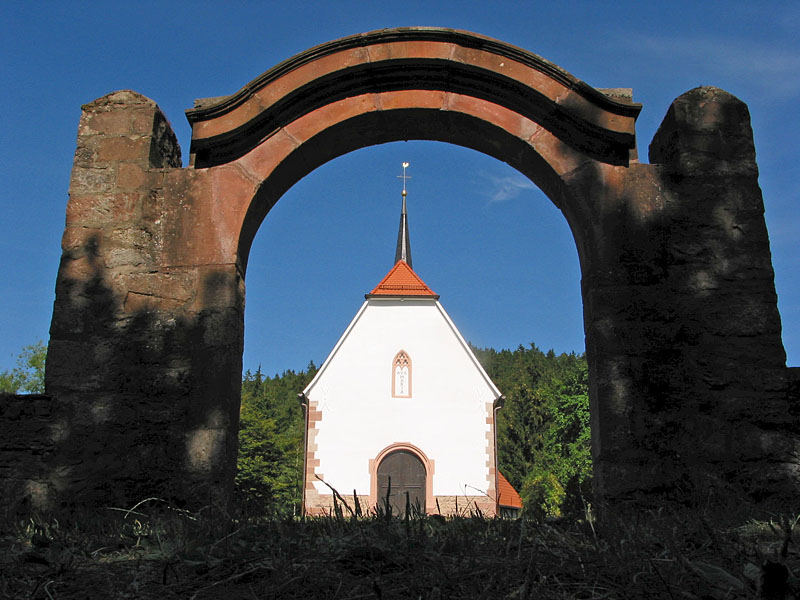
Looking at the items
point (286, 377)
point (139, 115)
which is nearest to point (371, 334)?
point (139, 115)

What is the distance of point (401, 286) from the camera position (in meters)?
21.8

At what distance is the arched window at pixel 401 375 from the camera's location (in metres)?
20.4

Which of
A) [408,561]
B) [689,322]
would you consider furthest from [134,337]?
[689,322]

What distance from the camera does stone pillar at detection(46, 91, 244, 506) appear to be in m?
4.71

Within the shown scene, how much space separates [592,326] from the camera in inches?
194

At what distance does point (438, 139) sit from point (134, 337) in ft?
8.92

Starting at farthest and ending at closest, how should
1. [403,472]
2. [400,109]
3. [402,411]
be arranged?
[402,411], [403,472], [400,109]

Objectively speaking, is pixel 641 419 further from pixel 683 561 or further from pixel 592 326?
pixel 683 561

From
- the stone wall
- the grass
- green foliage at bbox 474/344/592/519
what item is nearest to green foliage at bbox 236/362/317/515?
green foliage at bbox 474/344/592/519

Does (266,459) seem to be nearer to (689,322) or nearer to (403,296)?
(403,296)

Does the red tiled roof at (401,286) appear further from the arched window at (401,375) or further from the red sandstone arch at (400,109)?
the red sandstone arch at (400,109)

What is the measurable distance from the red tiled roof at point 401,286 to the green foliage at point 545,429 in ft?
22.1

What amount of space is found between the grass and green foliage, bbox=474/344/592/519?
10.4 m

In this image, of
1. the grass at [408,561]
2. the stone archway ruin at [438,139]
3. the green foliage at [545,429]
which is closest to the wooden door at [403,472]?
the green foliage at [545,429]
